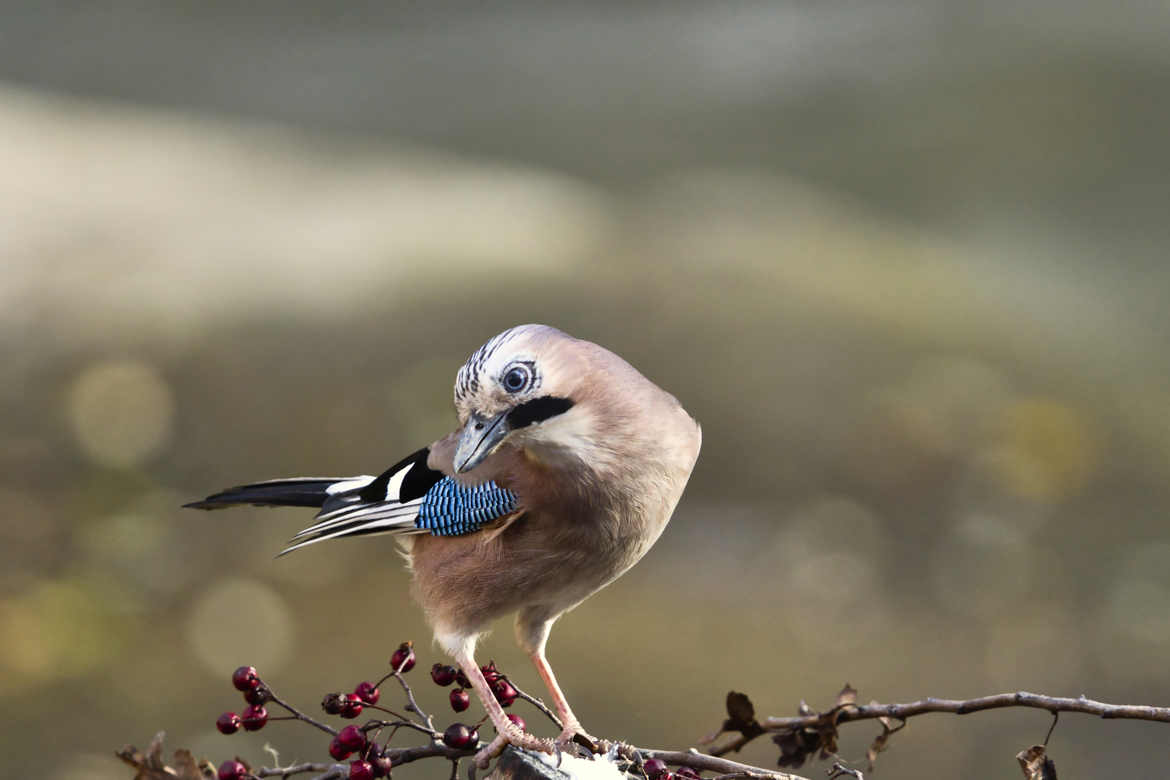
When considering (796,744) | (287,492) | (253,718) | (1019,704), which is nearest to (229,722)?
(253,718)

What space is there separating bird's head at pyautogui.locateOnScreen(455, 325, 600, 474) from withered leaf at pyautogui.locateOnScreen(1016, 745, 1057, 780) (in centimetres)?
77

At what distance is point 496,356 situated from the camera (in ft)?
6.06

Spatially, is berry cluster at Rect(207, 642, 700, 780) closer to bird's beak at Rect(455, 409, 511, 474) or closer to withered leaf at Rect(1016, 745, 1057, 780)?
bird's beak at Rect(455, 409, 511, 474)

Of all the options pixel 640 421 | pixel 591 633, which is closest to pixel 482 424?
pixel 640 421

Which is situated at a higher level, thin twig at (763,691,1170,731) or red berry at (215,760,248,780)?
thin twig at (763,691,1170,731)

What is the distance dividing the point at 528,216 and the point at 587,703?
264cm

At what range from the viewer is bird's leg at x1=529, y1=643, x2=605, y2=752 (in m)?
1.95

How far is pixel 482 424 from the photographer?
1.83 m

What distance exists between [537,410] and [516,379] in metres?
0.07

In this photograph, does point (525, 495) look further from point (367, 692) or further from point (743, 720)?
point (743, 720)

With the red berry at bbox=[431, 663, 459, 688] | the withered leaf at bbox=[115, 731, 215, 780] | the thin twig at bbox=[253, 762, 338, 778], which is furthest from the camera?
the red berry at bbox=[431, 663, 459, 688]

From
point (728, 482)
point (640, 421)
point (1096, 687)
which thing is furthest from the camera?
point (728, 482)

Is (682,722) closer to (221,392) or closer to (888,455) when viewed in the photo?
(888,455)

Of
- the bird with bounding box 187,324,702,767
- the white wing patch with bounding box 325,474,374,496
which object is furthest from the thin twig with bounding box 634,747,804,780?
the white wing patch with bounding box 325,474,374,496
